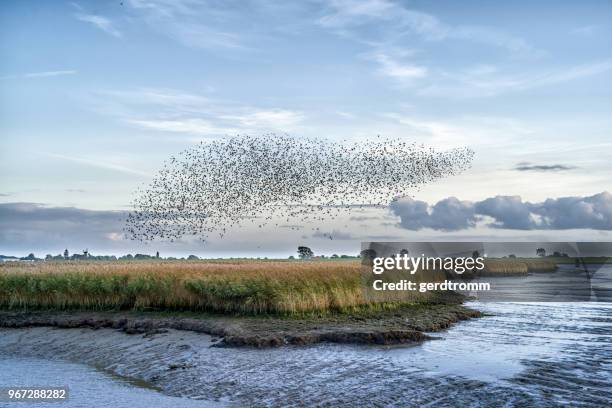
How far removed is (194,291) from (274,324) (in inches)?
248

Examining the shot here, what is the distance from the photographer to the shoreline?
69.6 feet

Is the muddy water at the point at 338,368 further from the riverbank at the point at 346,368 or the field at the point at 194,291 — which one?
the field at the point at 194,291

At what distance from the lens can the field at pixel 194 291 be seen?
2695cm

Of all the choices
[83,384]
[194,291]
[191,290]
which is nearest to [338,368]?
[83,384]

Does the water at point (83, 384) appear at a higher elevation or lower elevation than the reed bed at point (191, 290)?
lower

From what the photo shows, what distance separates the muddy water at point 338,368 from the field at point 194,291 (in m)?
4.39

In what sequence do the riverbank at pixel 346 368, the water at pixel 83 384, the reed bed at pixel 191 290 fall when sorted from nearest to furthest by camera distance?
the riverbank at pixel 346 368 → the water at pixel 83 384 → the reed bed at pixel 191 290

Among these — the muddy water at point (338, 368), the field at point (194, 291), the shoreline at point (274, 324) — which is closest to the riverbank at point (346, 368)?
the muddy water at point (338, 368)

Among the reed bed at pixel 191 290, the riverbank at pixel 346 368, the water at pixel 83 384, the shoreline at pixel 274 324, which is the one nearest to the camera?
the riverbank at pixel 346 368

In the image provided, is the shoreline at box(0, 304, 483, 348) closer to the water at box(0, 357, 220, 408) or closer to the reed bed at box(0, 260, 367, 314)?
the reed bed at box(0, 260, 367, 314)

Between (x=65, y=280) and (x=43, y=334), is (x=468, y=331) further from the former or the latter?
(x=65, y=280)

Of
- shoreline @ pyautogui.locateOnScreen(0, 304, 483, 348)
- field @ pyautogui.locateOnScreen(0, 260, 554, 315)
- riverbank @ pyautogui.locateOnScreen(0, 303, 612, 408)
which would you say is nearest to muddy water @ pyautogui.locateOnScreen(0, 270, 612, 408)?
riverbank @ pyautogui.locateOnScreen(0, 303, 612, 408)

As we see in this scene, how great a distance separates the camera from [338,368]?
1723cm

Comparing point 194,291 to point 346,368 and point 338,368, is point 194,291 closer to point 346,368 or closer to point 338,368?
point 338,368
